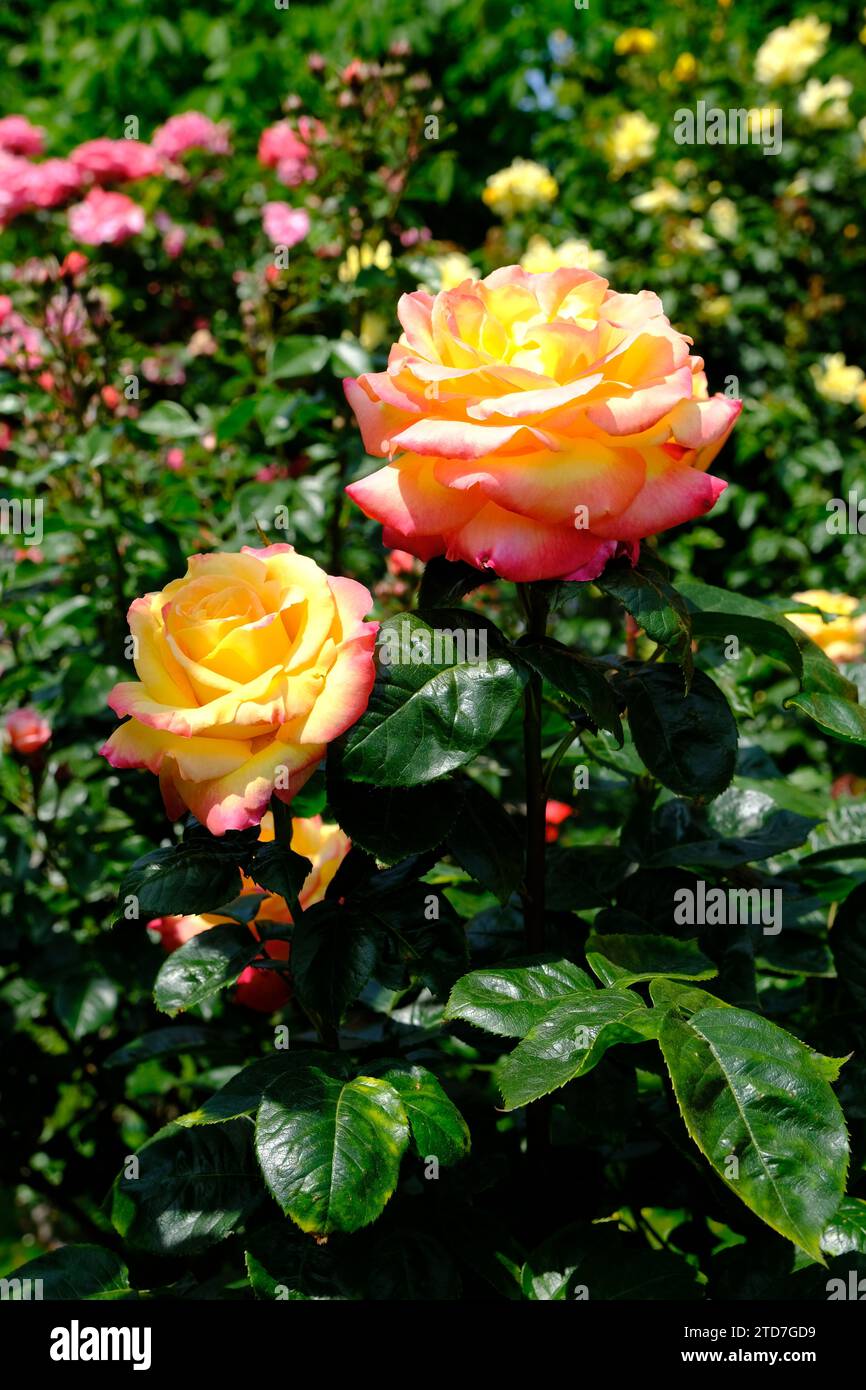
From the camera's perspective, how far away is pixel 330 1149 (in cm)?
75

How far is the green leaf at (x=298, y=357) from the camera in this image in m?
1.80

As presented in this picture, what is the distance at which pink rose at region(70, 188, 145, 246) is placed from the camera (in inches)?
111

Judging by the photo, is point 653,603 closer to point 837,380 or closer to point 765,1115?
point 765,1115

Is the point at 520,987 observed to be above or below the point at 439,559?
below

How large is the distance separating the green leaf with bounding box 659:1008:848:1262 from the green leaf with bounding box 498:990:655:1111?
0.03 m

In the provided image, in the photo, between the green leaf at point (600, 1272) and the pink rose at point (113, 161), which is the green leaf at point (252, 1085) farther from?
the pink rose at point (113, 161)

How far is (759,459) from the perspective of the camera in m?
3.87

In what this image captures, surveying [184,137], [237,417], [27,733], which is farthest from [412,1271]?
[184,137]

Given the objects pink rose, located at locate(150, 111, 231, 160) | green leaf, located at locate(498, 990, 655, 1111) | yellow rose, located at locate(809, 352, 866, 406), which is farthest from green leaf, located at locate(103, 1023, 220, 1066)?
yellow rose, located at locate(809, 352, 866, 406)

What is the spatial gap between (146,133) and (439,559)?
15.4ft

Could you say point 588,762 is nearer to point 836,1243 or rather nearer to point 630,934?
point 630,934

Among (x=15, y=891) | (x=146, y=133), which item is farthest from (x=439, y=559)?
(x=146, y=133)

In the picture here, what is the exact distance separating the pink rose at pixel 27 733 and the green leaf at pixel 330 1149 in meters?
1.07

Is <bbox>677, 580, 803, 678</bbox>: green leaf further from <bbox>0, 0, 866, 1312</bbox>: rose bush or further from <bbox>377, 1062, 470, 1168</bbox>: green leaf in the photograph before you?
<bbox>377, 1062, 470, 1168</bbox>: green leaf
